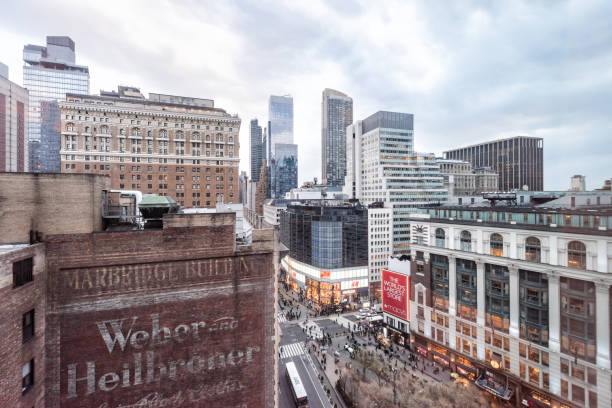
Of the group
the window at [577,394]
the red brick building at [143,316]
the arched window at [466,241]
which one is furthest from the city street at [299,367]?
the arched window at [466,241]

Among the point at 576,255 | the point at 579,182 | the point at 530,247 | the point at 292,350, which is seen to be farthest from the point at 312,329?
the point at 579,182

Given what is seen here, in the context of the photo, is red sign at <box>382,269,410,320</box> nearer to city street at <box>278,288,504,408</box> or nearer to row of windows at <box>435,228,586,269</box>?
city street at <box>278,288,504,408</box>

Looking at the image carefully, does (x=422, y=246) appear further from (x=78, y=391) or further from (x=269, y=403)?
(x=78, y=391)

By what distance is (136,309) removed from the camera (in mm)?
16188

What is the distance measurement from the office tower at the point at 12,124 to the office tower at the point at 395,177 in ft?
429

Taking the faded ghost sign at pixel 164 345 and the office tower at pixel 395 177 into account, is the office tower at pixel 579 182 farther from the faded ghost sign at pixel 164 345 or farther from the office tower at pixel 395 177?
the faded ghost sign at pixel 164 345

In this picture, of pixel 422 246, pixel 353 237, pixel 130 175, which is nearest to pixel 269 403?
pixel 422 246

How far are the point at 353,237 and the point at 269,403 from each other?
70918 millimetres

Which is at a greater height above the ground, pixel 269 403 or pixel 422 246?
pixel 422 246

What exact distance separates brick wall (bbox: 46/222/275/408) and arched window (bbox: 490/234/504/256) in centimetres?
3933

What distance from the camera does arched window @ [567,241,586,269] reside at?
32812 mm

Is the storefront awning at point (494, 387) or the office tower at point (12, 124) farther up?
the office tower at point (12, 124)

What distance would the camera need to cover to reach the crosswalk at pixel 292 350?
5338cm

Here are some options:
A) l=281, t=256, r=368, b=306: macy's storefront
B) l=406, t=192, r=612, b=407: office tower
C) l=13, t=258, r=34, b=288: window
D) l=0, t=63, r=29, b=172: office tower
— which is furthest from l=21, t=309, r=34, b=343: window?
l=0, t=63, r=29, b=172: office tower
